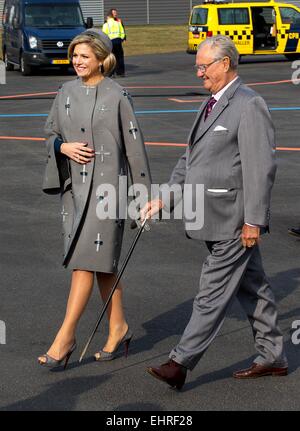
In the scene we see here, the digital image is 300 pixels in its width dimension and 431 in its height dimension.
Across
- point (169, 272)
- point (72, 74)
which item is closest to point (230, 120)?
point (169, 272)

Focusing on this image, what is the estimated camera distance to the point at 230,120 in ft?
17.7

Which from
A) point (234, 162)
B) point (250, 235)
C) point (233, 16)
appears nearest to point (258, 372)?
point (250, 235)

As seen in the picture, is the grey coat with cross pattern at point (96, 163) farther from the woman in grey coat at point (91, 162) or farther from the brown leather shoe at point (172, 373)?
the brown leather shoe at point (172, 373)

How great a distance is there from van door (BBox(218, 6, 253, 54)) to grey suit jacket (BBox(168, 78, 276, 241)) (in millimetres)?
25273

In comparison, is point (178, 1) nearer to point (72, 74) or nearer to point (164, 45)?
point (164, 45)

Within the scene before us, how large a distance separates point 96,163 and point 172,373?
1.24 m

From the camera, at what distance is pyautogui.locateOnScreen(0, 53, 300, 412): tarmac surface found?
5555 mm

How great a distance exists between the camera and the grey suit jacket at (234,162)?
5.34 m

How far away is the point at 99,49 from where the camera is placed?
19.1 feet

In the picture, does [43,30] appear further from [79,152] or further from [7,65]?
[79,152]

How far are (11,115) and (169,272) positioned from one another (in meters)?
11.4

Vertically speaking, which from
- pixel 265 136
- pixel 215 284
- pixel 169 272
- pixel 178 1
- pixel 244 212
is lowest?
pixel 178 1
